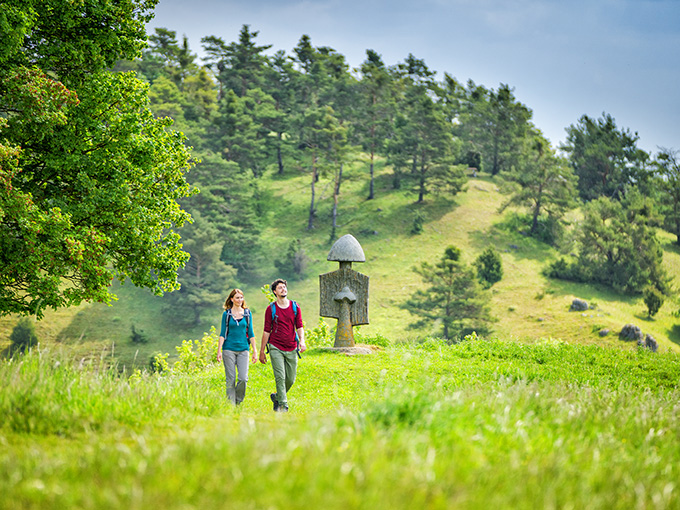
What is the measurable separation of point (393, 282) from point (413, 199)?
44.3 ft

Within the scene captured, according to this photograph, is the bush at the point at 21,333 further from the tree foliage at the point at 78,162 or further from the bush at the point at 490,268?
the bush at the point at 490,268

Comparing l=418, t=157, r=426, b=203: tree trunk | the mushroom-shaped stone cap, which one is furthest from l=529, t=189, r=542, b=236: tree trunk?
the mushroom-shaped stone cap

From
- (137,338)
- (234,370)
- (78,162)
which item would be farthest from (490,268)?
(234,370)

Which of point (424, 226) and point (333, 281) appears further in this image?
point (424, 226)

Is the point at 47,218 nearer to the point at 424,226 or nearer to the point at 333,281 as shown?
the point at 333,281

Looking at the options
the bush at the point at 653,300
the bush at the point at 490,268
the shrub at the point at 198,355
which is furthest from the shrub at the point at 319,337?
the bush at the point at 653,300

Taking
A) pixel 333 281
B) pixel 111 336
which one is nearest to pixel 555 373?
pixel 333 281

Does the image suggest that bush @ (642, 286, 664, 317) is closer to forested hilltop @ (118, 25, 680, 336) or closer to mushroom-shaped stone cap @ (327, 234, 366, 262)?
forested hilltop @ (118, 25, 680, 336)

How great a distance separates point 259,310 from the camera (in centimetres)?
3719

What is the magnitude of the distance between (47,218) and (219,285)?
91.6 feet

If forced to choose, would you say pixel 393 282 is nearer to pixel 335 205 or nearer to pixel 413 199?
pixel 335 205

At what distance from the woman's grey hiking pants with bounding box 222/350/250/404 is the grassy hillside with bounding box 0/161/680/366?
17708mm

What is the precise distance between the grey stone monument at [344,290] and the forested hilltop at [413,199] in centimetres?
1627

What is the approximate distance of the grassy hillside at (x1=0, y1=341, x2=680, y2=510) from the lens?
2842 millimetres
